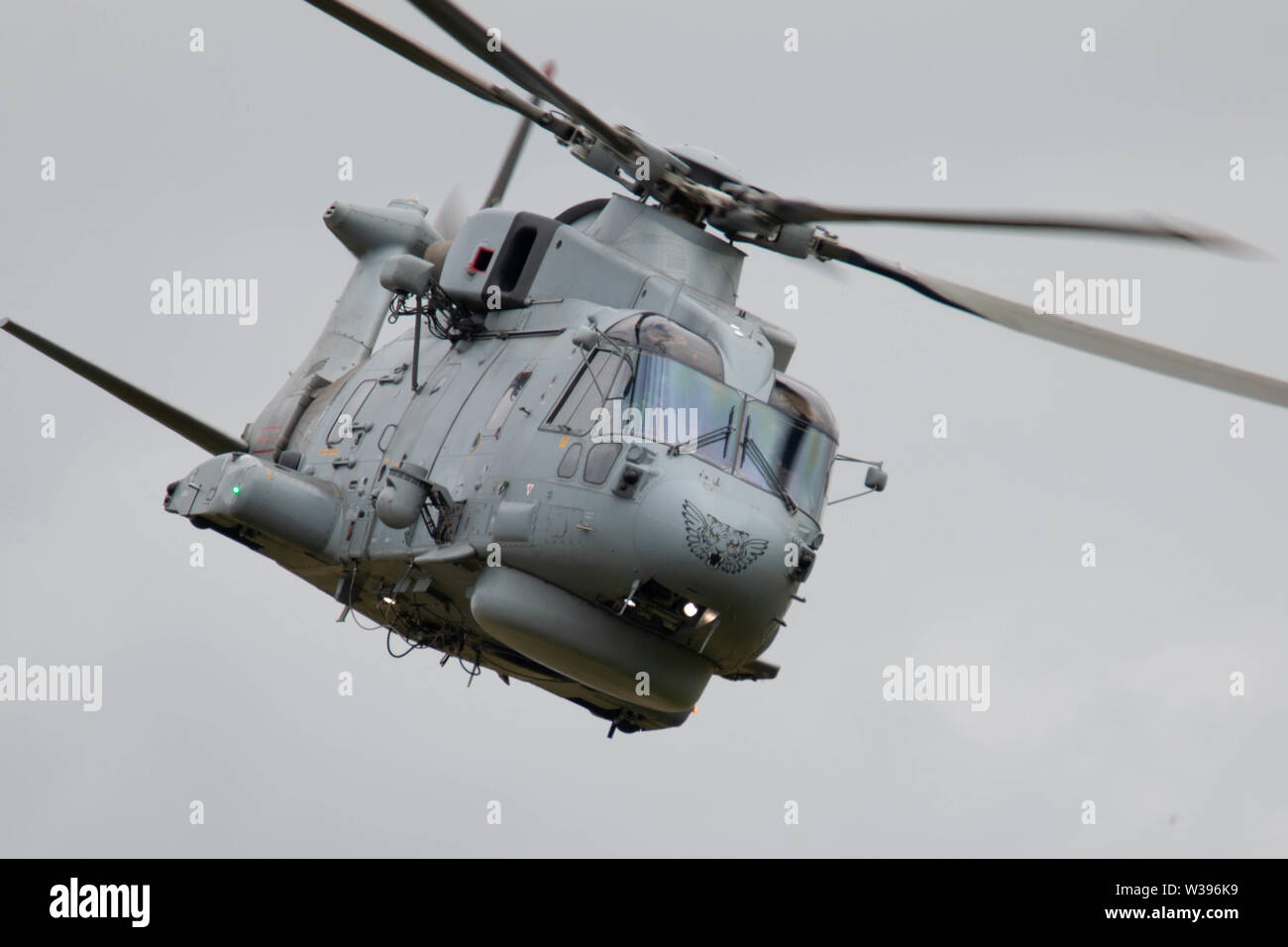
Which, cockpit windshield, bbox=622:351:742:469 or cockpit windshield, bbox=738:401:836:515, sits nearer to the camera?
cockpit windshield, bbox=622:351:742:469

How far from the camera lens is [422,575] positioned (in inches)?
870

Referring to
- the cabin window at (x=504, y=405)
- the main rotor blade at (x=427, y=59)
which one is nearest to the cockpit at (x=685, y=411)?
the cabin window at (x=504, y=405)

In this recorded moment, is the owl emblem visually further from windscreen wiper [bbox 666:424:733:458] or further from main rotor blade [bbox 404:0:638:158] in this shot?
main rotor blade [bbox 404:0:638:158]

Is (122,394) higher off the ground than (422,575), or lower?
higher

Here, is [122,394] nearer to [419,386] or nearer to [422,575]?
[419,386]

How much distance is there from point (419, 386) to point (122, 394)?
4583 millimetres

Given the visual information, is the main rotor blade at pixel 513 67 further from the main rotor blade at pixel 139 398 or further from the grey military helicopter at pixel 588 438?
the main rotor blade at pixel 139 398

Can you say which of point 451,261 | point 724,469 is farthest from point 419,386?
point 724,469

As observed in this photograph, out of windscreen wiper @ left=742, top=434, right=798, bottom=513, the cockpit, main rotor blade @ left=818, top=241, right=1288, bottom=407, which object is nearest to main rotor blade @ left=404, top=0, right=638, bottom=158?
the cockpit

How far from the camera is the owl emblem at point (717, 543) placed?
20.0 meters

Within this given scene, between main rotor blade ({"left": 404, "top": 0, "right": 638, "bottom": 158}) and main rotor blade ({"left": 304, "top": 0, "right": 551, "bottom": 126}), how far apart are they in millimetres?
538

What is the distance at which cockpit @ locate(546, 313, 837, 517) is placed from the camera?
20859mm

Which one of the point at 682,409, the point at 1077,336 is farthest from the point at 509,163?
the point at 1077,336

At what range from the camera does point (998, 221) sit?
19.5 metres
